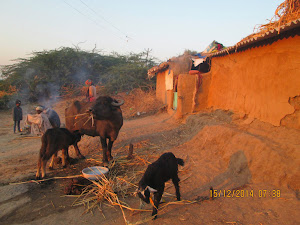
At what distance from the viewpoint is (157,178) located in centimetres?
319

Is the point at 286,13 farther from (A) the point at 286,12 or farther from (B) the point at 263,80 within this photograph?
(B) the point at 263,80

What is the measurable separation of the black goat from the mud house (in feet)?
10.1

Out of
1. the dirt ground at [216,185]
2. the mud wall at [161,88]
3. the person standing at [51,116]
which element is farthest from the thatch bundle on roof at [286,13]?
the mud wall at [161,88]

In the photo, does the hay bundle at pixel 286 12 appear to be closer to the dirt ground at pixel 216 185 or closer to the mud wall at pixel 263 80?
the mud wall at pixel 263 80

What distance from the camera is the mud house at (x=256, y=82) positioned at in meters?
4.49

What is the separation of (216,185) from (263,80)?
3187mm

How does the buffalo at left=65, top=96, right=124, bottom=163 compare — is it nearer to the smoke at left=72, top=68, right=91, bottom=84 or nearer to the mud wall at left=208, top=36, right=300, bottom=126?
the mud wall at left=208, top=36, right=300, bottom=126

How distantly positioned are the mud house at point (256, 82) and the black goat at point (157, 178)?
308 centimetres

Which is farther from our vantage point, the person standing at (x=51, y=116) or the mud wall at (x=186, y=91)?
the mud wall at (x=186, y=91)

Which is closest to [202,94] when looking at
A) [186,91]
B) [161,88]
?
[186,91]

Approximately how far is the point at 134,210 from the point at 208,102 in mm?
6351

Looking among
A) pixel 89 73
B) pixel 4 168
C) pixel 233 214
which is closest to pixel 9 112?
pixel 89 73

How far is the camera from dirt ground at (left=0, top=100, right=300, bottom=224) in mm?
3260

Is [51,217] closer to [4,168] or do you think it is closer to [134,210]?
[134,210]
